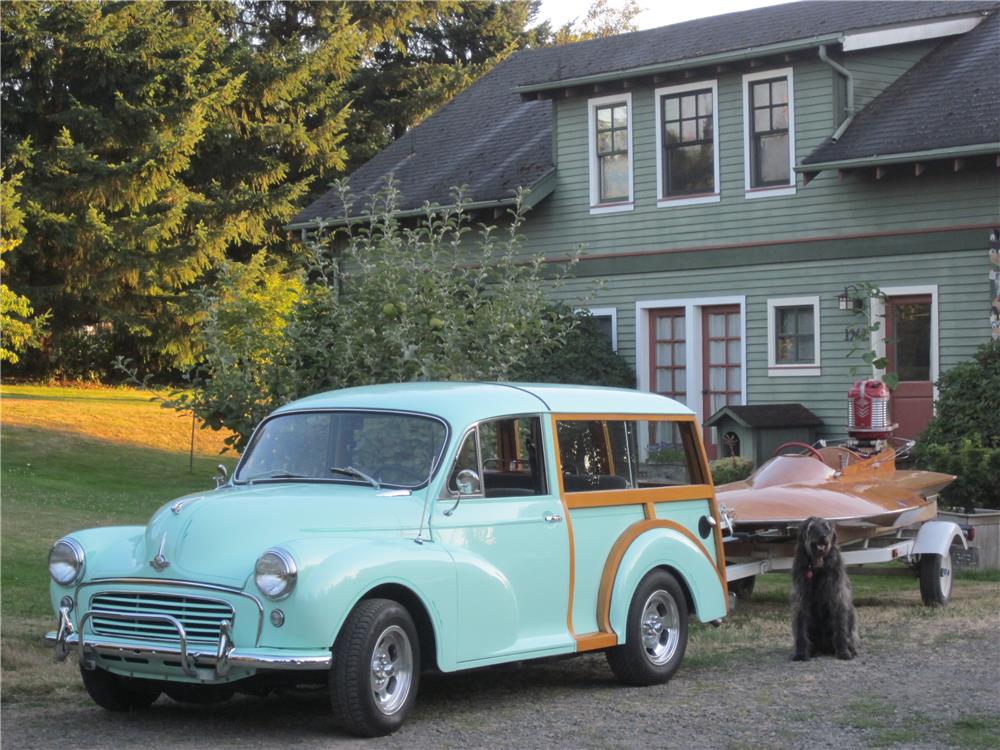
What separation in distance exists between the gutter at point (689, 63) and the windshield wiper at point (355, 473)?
13.3 m

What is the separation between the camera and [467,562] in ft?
25.8

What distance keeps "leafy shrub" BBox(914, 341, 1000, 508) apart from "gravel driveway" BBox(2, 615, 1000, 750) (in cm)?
619

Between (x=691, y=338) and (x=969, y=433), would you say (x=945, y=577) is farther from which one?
(x=691, y=338)

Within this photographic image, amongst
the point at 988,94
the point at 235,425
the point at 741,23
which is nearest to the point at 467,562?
the point at 235,425

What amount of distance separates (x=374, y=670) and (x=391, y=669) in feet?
0.48

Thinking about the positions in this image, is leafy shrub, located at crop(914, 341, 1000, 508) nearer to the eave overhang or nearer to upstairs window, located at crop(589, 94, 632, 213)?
the eave overhang

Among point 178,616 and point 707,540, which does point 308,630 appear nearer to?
point 178,616

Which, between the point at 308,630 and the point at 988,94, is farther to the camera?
the point at 988,94

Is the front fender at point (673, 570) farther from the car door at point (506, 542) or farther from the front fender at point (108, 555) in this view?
the front fender at point (108, 555)

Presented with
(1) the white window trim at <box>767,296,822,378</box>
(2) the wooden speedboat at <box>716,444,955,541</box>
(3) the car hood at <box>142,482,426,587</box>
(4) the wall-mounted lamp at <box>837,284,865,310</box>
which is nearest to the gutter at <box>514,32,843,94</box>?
(4) the wall-mounted lamp at <box>837,284,865,310</box>

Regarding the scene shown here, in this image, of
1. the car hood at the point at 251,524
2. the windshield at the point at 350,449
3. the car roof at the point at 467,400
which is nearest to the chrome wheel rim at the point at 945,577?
the car roof at the point at 467,400

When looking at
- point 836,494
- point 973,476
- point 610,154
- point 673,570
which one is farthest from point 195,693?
point 610,154

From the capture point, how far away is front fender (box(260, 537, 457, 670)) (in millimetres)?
6992

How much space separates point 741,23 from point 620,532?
52.9 ft
